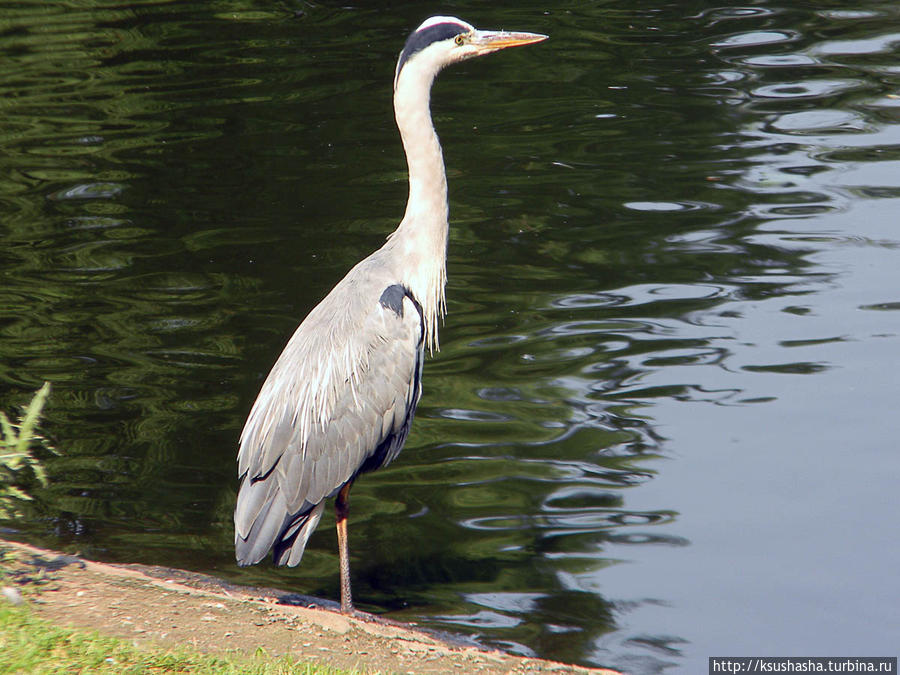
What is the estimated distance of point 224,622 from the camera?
4.64m

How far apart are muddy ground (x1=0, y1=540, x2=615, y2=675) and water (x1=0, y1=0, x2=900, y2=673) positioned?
647 millimetres

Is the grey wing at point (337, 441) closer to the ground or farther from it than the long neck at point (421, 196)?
closer to the ground

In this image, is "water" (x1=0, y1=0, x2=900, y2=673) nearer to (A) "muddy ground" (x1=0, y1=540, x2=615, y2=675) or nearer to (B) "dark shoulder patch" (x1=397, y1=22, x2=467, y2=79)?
(A) "muddy ground" (x1=0, y1=540, x2=615, y2=675)

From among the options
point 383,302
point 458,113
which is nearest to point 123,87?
point 458,113

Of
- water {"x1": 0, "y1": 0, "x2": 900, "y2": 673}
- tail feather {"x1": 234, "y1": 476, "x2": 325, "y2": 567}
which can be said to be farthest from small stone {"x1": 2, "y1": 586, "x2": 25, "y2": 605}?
water {"x1": 0, "y1": 0, "x2": 900, "y2": 673}

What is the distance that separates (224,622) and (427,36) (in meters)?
2.94

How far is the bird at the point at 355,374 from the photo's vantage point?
532cm

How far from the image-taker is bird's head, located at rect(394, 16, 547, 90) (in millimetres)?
5688

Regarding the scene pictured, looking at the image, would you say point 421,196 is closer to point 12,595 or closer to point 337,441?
point 337,441

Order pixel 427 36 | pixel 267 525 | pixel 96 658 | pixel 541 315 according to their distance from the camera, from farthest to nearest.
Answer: pixel 541 315
pixel 427 36
pixel 267 525
pixel 96 658

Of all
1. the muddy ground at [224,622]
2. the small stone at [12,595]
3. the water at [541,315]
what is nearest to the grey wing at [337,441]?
the muddy ground at [224,622]

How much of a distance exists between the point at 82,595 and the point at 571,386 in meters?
3.70

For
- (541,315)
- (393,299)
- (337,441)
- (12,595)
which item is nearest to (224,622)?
(12,595)

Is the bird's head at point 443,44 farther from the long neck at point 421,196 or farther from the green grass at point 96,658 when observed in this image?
the green grass at point 96,658
